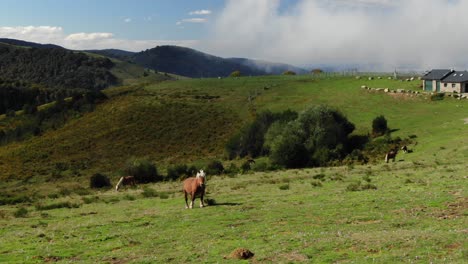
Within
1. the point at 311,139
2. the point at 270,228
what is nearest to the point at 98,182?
the point at 311,139

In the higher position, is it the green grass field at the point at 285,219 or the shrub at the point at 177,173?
the green grass field at the point at 285,219

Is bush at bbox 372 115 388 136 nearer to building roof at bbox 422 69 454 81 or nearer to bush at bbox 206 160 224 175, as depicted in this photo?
bush at bbox 206 160 224 175

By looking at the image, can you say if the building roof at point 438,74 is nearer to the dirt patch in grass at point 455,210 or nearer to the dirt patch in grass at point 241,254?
the dirt patch in grass at point 455,210

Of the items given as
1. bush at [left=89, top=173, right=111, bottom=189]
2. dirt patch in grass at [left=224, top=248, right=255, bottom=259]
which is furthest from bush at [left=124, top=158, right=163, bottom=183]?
dirt patch in grass at [left=224, top=248, right=255, bottom=259]

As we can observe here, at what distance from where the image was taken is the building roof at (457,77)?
294 ft

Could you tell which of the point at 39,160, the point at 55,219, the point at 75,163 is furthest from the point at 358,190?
the point at 39,160

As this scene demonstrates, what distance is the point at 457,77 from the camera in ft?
301

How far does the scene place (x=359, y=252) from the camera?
1374cm

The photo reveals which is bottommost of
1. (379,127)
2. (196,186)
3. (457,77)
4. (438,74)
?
(196,186)

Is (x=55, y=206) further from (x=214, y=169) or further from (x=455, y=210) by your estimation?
(x=214, y=169)

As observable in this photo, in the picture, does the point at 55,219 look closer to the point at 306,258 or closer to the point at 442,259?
the point at 306,258

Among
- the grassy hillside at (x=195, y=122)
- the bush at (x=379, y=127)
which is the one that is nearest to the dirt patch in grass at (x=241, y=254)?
the grassy hillside at (x=195, y=122)

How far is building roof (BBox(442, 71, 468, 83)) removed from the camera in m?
89.8

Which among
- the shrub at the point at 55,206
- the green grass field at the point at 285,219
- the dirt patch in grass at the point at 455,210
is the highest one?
the dirt patch in grass at the point at 455,210
